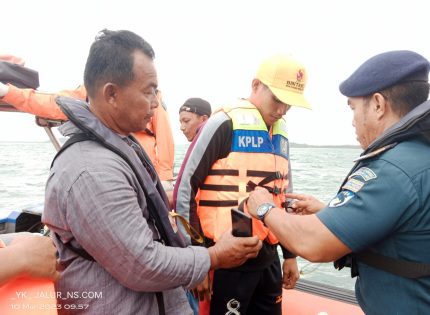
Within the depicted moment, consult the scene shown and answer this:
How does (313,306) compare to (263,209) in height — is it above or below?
below

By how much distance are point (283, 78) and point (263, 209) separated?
82 cm

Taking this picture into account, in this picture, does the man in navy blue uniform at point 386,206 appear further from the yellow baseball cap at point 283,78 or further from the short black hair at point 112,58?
the short black hair at point 112,58

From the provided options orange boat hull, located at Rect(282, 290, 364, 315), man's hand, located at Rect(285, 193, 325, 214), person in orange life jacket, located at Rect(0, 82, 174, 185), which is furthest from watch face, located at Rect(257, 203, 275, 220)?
orange boat hull, located at Rect(282, 290, 364, 315)

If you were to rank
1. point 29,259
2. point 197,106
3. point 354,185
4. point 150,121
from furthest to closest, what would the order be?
point 197,106
point 150,121
point 354,185
point 29,259

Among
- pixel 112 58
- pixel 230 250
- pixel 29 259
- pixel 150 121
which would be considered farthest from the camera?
pixel 150 121

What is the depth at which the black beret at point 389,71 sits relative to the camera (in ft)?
4.30

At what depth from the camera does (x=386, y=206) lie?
3.79 ft

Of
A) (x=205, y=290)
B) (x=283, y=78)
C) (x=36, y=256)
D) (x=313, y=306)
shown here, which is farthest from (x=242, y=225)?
(x=313, y=306)

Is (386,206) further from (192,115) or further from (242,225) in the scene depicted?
(192,115)

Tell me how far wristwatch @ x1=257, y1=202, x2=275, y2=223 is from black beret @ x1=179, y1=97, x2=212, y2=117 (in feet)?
9.31

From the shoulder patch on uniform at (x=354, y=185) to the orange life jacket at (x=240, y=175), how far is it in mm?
700

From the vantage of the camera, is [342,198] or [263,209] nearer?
[342,198]

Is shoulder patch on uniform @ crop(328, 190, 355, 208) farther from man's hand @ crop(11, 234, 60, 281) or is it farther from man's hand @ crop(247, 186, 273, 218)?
man's hand @ crop(11, 234, 60, 281)

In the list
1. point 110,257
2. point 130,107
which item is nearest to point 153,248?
point 110,257
